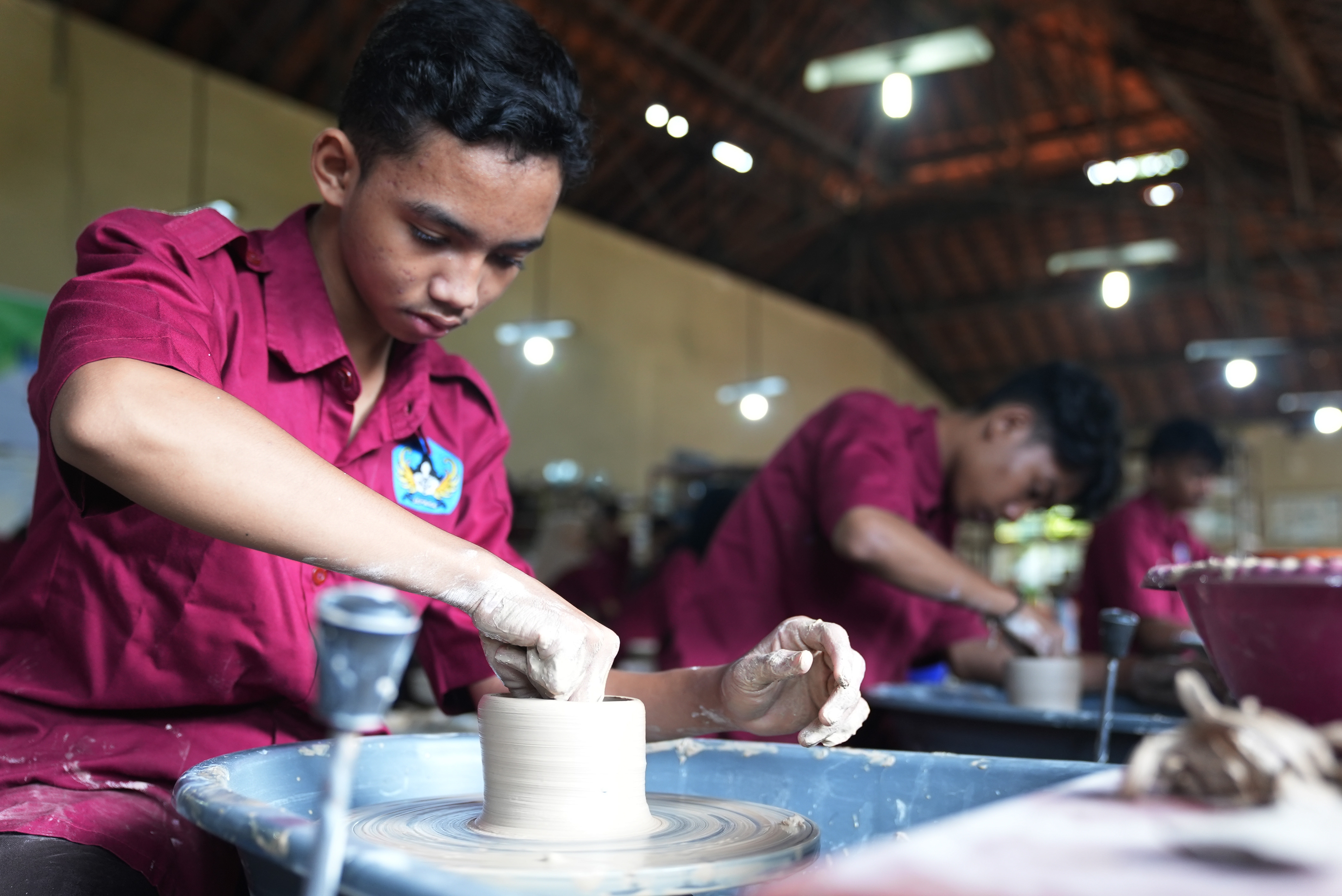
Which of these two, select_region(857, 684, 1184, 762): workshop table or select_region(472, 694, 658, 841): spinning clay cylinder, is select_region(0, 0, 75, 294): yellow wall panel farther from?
select_region(472, 694, 658, 841): spinning clay cylinder

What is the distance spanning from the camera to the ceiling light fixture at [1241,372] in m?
7.79

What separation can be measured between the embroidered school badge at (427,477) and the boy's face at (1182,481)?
341 cm

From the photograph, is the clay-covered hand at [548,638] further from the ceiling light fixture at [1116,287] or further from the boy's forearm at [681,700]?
the ceiling light fixture at [1116,287]

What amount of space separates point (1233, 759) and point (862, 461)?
1850mm

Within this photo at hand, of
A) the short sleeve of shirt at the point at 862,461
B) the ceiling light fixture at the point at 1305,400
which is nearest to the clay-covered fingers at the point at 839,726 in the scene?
the short sleeve of shirt at the point at 862,461

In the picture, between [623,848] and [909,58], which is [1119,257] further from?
[623,848]

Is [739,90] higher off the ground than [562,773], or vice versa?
[739,90]

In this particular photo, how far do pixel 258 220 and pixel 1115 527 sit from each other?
258 inches

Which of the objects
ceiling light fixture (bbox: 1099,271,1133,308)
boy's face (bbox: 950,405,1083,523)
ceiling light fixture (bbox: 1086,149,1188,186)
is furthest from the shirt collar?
ceiling light fixture (bbox: 1086,149,1188,186)

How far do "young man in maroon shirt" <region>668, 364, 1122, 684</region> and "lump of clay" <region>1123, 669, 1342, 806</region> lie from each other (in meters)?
1.75

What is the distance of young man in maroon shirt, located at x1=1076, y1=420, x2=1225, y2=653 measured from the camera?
3773mm

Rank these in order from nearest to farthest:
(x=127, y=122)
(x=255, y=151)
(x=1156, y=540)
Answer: (x=1156, y=540) → (x=127, y=122) → (x=255, y=151)

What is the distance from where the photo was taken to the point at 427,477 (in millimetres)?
1651

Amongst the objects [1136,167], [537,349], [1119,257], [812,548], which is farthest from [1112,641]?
[1136,167]
